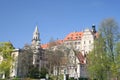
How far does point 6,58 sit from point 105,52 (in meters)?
29.5

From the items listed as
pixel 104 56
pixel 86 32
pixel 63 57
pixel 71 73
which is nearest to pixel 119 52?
pixel 104 56

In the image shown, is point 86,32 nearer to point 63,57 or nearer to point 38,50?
point 38,50

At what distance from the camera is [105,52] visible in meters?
48.6

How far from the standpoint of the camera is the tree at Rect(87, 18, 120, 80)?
158ft

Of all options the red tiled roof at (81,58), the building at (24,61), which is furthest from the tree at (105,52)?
the red tiled roof at (81,58)

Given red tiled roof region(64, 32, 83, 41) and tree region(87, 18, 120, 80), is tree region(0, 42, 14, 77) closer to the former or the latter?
tree region(87, 18, 120, 80)

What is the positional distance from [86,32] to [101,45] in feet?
171

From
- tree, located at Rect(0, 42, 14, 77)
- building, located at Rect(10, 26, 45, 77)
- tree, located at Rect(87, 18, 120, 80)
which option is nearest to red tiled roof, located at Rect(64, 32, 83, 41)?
building, located at Rect(10, 26, 45, 77)

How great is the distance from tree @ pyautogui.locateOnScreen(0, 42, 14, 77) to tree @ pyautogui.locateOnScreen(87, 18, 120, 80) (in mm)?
23739

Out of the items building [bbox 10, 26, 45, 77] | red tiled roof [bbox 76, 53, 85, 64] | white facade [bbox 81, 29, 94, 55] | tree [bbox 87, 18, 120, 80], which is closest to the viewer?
tree [bbox 87, 18, 120, 80]

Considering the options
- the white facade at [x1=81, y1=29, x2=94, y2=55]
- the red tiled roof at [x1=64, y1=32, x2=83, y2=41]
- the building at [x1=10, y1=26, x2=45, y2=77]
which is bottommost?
the building at [x1=10, y1=26, x2=45, y2=77]

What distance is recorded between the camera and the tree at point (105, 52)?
48.2 meters

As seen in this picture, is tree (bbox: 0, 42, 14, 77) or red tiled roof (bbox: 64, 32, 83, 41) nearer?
tree (bbox: 0, 42, 14, 77)

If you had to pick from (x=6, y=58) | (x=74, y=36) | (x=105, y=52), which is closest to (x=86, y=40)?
(x=74, y=36)
